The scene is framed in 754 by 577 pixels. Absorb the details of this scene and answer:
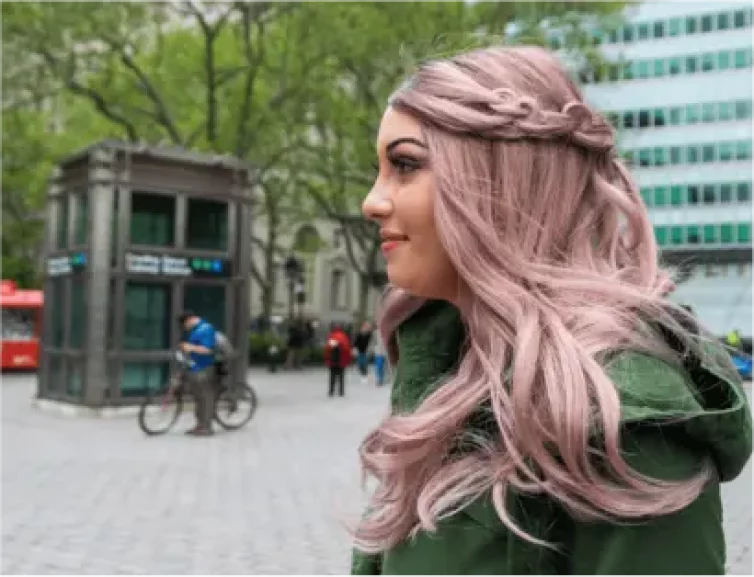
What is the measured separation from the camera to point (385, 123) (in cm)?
133

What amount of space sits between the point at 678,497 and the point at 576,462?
11 cm

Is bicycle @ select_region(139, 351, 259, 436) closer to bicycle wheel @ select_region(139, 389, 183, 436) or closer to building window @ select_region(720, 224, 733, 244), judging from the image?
bicycle wheel @ select_region(139, 389, 183, 436)

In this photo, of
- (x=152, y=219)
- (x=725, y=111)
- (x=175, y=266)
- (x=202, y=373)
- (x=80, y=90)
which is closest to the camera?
(x=202, y=373)

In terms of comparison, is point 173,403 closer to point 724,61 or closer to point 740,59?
point 740,59

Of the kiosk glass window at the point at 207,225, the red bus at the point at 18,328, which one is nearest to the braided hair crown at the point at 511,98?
the kiosk glass window at the point at 207,225

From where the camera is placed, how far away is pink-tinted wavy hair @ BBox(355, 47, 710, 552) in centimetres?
104

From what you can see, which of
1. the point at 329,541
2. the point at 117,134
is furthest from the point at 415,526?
the point at 117,134

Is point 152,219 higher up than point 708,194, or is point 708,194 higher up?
point 708,194

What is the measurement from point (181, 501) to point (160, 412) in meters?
5.58

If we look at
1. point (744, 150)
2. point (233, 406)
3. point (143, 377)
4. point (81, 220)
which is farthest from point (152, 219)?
point (744, 150)

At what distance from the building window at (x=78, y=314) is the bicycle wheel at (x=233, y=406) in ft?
9.80

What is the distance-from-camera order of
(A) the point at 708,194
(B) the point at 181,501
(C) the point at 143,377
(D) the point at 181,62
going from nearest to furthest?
1. (B) the point at 181,501
2. (C) the point at 143,377
3. (D) the point at 181,62
4. (A) the point at 708,194

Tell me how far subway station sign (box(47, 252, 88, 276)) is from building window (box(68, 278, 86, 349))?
21 centimetres

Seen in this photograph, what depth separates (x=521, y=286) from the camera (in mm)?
1171
